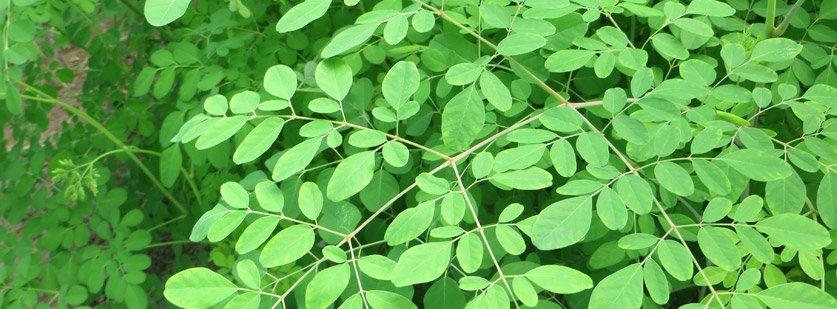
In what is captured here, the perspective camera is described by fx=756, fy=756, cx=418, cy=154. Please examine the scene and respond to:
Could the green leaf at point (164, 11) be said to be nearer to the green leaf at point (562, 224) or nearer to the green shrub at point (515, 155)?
the green shrub at point (515, 155)

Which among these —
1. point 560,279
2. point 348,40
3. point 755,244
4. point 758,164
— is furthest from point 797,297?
point 348,40

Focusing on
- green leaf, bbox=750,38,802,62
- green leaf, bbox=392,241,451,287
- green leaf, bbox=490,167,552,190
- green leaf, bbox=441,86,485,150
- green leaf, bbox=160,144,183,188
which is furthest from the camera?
green leaf, bbox=160,144,183,188

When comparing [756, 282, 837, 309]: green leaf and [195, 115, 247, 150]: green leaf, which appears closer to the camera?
[756, 282, 837, 309]: green leaf

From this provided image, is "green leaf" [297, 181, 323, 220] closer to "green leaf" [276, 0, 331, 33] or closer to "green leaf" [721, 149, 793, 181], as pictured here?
"green leaf" [276, 0, 331, 33]

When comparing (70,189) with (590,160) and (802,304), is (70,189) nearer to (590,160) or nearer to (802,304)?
(590,160)

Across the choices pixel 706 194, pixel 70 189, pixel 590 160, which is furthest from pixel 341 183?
pixel 70 189

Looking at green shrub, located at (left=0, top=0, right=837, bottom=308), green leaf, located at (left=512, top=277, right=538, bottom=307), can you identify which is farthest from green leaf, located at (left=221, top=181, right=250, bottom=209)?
green leaf, located at (left=512, top=277, right=538, bottom=307)
